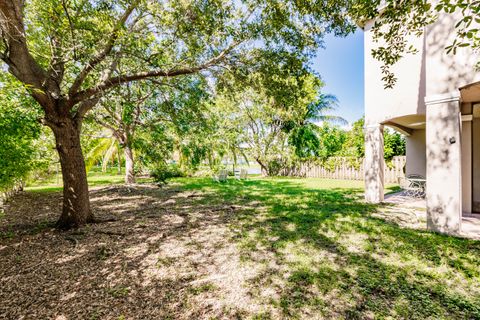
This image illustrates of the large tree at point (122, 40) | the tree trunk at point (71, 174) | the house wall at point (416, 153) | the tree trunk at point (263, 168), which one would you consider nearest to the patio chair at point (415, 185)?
the house wall at point (416, 153)

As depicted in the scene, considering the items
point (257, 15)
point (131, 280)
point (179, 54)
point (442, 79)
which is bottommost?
point (131, 280)

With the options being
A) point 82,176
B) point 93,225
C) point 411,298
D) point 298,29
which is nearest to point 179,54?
point 298,29

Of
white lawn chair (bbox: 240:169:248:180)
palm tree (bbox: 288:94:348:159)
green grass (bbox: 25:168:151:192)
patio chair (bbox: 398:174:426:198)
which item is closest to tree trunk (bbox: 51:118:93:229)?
green grass (bbox: 25:168:151:192)

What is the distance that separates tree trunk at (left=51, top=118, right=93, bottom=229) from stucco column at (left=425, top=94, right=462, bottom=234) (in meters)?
8.79

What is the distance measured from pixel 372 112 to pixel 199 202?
25.7 feet

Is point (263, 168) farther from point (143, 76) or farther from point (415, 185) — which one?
point (143, 76)

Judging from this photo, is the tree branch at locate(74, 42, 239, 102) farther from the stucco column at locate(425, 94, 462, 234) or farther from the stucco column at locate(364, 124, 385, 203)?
the stucco column at locate(364, 124, 385, 203)

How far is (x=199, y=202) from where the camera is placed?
9.22 meters

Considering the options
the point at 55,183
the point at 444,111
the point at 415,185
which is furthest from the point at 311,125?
the point at 55,183

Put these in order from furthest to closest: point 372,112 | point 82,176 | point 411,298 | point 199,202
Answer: point 199,202
point 372,112
point 82,176
point 411,298

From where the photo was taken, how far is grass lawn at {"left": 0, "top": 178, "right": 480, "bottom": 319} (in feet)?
9.28

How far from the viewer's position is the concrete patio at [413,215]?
5.48 meters

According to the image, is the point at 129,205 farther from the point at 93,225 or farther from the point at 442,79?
the point at 442,79

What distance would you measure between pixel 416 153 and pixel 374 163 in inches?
186
